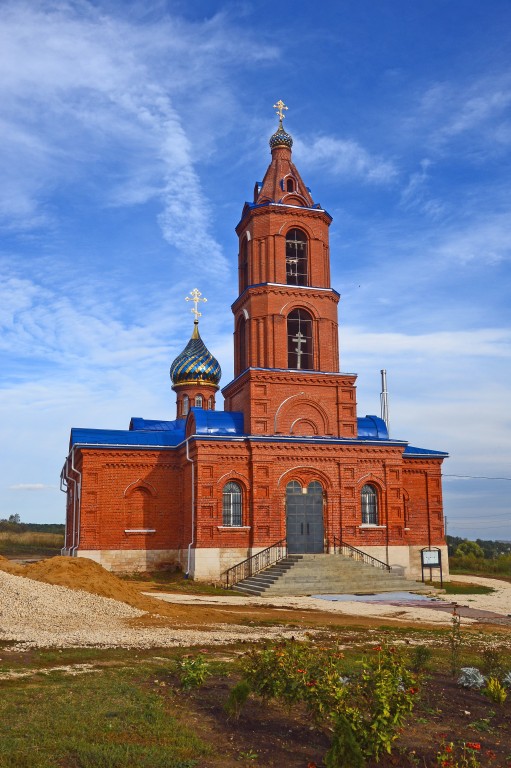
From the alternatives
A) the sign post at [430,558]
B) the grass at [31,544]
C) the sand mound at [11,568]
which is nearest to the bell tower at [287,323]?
the sign post at [430,558]

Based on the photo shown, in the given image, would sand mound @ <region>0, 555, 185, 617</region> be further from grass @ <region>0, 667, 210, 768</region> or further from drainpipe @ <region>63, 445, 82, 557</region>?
grass @ <region>0, 667, 210, 768</region>

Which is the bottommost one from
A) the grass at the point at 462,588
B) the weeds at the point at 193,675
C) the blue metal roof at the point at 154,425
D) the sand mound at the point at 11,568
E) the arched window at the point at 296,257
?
the grass at the point at 462,588

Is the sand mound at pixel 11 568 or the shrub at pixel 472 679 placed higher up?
the sand mound at pixel 11 568

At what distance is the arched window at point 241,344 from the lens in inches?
1075

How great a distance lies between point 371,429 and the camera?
88.3 ft

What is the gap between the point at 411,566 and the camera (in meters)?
27.5

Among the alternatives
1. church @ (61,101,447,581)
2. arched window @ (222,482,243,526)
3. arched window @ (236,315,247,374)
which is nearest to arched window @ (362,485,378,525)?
church @ (61,101,447,581)

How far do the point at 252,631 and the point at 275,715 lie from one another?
236 inches

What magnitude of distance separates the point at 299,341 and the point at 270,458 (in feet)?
15.7

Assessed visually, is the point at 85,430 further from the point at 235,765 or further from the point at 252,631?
the point at 235,765

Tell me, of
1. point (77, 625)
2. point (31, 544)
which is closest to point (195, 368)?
point (31, 544)

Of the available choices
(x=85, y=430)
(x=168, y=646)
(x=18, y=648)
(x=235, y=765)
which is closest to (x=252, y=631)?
(x=168, y=646)

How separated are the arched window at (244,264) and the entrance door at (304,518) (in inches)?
331

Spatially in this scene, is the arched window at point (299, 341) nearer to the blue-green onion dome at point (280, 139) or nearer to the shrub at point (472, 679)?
the blue-green onion dome at point (280, 139)
